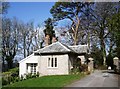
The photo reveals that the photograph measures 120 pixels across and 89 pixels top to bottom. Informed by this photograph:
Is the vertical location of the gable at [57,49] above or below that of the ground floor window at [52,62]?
above

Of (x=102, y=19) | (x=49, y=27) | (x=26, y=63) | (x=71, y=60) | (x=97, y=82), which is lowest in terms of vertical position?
(x=97, y=82)

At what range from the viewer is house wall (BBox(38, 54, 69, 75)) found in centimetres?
2961

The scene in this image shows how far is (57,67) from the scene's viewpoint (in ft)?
98.1

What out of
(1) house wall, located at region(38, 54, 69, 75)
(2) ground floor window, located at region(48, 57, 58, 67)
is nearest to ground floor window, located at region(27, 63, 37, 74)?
(1) house wall, located at region(38, 54, 69, 75)

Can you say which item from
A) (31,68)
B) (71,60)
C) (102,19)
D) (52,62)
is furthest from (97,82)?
(102,19)

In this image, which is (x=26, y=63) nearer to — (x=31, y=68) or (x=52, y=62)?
(x=31, y=68)

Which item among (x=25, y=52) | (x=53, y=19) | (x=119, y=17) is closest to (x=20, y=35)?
(x=25, y=52)

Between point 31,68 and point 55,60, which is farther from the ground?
point 55,60

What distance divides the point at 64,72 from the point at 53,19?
1440 centimetres

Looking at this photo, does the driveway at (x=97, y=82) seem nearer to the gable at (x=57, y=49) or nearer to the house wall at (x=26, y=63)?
the gable at (x=57, y=49)

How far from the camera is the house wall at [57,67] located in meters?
29.6

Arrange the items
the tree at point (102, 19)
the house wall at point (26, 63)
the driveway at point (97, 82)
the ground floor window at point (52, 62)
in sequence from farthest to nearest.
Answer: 1. the tree at point (102, 19)
2. the house wall at point (26, 63)
3. the ground floor window at point (52, 62)
4. the driveway at point (97, 82)

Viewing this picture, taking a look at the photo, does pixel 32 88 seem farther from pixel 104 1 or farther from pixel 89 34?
pixel 89 34

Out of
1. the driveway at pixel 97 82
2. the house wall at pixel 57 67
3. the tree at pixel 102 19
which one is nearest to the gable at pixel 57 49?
the house wall at pixel 57 67
